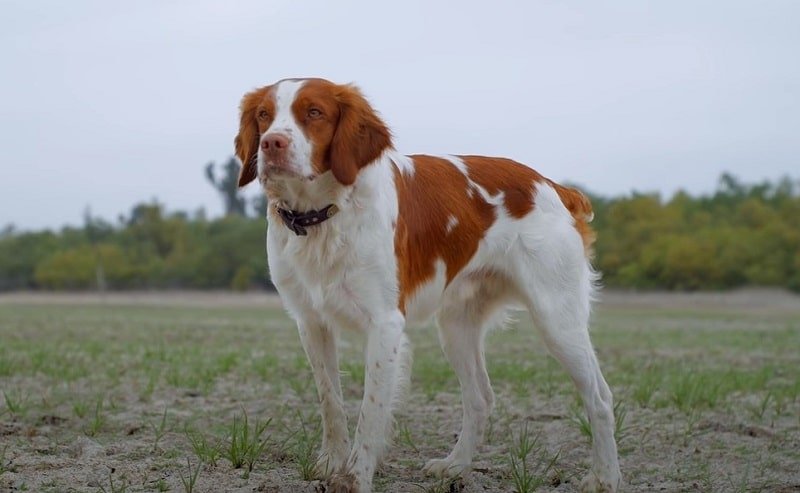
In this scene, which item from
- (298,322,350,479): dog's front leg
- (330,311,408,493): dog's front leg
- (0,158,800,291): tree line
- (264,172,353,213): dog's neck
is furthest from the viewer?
(0,158,800,291): tree line

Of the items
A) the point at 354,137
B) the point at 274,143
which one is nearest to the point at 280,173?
the point at 274,143

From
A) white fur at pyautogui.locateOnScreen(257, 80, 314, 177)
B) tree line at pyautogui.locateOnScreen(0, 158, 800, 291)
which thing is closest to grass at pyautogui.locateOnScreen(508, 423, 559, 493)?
white fur at pyautogui.locateOnScreen(257, 80, 314, 177)

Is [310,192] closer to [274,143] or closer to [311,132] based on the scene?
[311,132]

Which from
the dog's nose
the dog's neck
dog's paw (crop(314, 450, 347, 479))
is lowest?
dog's paw (crop(314, 450, 347, 479))

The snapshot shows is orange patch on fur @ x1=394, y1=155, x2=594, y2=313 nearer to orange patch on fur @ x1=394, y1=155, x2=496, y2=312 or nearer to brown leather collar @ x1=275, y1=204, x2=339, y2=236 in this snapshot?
orange patch on fur @ x1=394, y1=155, x2=496, y2=312

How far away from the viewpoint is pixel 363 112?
4.52m

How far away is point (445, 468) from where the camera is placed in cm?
488

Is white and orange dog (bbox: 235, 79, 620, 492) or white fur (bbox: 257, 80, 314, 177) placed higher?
white fur (bbox: 257, 80, 314, 177)

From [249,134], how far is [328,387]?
1.33 meters

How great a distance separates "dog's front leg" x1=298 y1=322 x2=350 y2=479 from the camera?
4.81 meters

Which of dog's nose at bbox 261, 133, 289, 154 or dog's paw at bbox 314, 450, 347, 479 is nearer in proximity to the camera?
dog's nose at bbox 261, 133, 289, 154

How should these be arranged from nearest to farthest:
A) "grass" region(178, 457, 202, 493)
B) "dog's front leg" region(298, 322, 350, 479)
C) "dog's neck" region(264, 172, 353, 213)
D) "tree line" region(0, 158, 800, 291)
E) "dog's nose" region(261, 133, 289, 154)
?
"grass" region(178, 457, 202, 493) < "dog's nose" region(261, 133, 289, 154) < "dog's neck" region(264, 172, 353, 213) < "dog's front leg" region(298, 322, 350, 479) < "tree line" region(0, 158, 800, 291)

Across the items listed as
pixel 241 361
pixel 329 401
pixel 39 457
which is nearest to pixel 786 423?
pixel 329 401

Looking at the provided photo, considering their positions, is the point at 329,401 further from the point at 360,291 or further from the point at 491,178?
the point at 491,178
